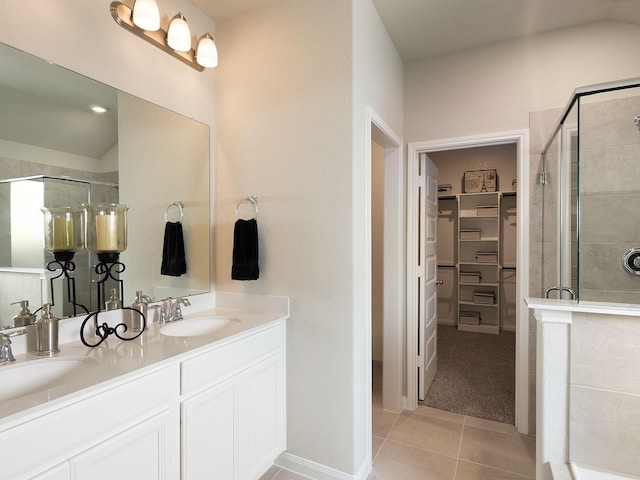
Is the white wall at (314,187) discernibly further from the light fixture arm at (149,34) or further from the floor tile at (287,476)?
the light fixture arm at (149,34)

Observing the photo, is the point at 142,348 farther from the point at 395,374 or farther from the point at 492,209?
the point at 492,209

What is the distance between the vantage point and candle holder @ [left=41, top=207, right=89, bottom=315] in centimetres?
141

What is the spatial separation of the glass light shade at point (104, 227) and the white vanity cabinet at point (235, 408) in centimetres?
63

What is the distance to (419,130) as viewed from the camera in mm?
2689

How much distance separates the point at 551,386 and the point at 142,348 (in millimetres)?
1728

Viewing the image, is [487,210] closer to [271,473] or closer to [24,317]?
[271,473]

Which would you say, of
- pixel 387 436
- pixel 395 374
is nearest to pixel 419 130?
pixel 395 374

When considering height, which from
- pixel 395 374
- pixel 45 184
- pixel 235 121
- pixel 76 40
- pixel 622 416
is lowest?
pixel 395 374

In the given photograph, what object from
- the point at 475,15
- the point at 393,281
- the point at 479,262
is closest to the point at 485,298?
the point at 479,262

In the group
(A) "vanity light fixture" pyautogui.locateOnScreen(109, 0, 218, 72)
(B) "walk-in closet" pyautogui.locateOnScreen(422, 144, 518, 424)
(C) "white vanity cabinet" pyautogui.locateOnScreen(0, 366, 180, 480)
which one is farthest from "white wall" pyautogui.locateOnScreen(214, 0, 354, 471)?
(B) "walk-in closet" pyautogui.locateOnScreen(422, 144, 518, 424)

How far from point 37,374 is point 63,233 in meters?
0.56

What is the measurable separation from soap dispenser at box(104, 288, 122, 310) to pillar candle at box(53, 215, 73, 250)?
317mm

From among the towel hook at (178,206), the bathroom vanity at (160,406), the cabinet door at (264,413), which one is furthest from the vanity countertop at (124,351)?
the towel hook at (178,206)

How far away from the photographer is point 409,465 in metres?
2.04
